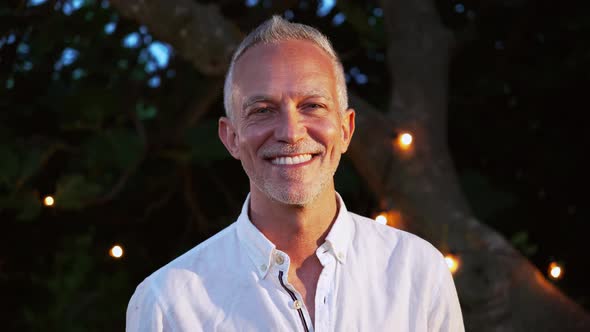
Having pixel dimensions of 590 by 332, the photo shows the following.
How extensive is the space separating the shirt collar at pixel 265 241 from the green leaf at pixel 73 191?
5.47 ft

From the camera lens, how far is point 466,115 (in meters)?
4.80

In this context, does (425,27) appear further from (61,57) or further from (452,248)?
(61,57)

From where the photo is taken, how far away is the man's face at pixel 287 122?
2068 millimetres

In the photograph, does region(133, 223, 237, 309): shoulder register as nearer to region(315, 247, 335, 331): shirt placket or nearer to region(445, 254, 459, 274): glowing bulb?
region(315, 247, 335, 331): shirt placket

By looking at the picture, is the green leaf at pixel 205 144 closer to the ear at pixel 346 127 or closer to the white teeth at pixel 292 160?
the ear at pixel 346 127

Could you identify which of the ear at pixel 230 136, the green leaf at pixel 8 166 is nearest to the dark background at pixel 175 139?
the green leaf at pixel 8 166

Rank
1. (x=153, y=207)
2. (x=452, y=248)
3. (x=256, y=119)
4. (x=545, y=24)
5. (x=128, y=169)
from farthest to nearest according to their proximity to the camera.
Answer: (x=545, y=24) < (x=153, y=207) < (x=128, y=169) < (x=452, y=248) < (x=256, y=119)

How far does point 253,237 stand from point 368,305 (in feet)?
1.16

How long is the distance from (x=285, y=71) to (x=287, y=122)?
0.47ft

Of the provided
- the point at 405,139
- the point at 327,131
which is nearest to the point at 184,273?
the point at 327,131

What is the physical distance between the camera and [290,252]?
2.15m

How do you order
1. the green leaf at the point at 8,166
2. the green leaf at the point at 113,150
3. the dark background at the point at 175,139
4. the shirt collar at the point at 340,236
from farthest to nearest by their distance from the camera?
the dark background at the point at 175,139, the green leaf at the point at 113,150, the green leaf at the point at 8,166, the shirt collar at the point at 340,236

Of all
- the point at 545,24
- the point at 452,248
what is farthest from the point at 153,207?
the point at 545,24

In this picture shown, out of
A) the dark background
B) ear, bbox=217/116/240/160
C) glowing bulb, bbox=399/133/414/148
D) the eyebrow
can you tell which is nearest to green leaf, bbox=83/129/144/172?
the dark background
